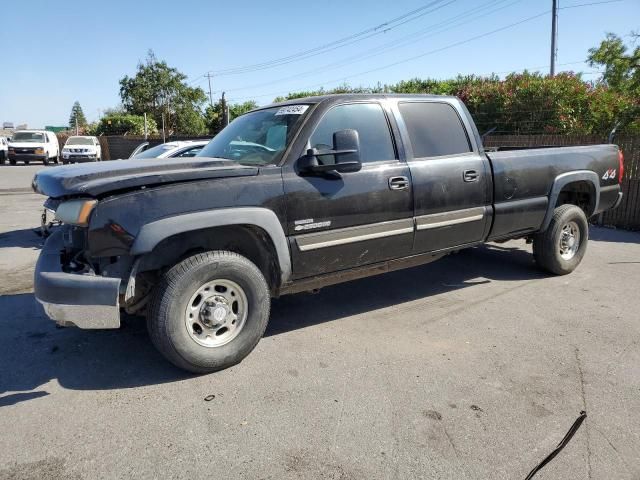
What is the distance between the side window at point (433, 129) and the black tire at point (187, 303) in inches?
76.1

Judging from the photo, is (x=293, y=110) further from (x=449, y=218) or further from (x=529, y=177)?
(x=529, y=177)

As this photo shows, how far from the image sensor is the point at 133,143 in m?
28.0

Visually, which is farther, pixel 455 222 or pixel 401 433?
pixel 455 222

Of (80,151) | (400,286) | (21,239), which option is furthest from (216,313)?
(80,151)

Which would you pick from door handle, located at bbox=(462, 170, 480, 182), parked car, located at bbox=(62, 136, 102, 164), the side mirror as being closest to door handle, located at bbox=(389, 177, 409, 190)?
the side mirror

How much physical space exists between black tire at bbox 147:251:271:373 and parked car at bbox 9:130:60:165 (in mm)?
29647

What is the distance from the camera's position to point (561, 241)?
5930 millimetres

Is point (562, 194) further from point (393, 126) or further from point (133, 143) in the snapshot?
Answer: point (133, 143)

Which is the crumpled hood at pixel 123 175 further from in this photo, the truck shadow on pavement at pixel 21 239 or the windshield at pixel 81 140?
the windshield at pixel 81 140

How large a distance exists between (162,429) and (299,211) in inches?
68.5

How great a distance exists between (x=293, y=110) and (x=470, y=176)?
1.81 metres

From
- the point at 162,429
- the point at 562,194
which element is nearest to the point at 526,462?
the point at 162,429

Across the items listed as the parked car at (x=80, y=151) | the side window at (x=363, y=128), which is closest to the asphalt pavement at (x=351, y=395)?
the side window at (x=363, y=128)

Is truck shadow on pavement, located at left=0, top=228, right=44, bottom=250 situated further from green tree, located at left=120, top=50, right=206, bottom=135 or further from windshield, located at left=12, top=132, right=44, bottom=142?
green tree, located at left=120, top=50, right=206, bottom=135
